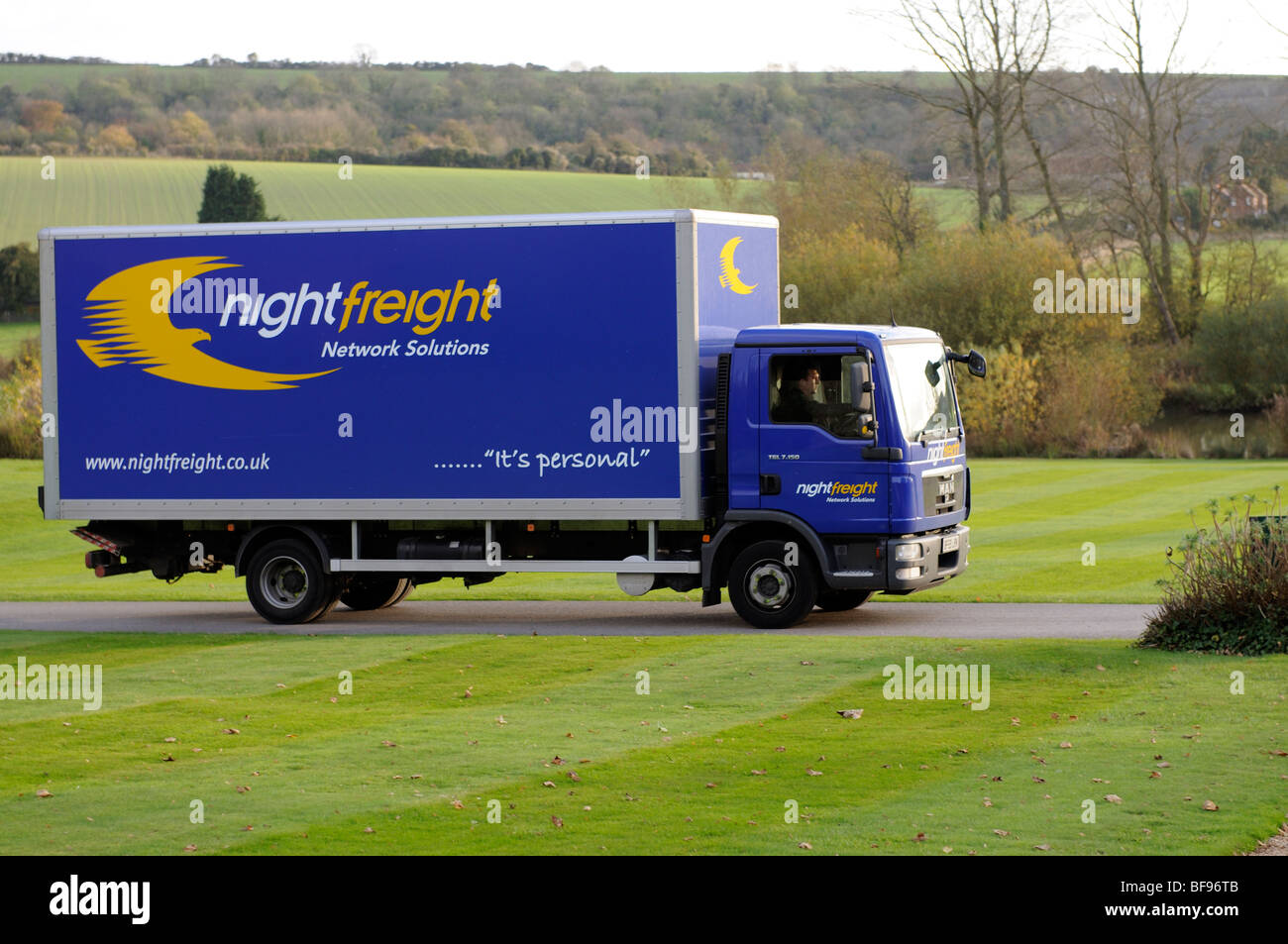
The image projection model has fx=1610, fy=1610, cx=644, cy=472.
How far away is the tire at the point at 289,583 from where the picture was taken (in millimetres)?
17938

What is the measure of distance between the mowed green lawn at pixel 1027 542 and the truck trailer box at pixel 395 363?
13.0ft

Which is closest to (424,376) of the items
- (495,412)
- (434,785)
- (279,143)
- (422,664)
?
(495,412)

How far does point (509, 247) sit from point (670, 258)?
5.85 ft

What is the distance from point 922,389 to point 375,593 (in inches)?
283

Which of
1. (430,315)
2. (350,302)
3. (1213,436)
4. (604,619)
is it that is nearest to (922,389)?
(604,619)

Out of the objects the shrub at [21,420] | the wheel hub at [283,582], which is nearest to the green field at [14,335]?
the shrub at [21,420]

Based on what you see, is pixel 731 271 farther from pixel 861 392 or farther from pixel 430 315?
pixel 430 315

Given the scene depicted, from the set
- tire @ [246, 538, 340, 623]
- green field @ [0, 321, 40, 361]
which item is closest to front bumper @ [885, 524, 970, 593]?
tire @ [246, 538, 340, 623]

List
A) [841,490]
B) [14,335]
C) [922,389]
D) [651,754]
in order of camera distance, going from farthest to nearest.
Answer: [14,335] → [922,389] → [841,490] → [651,754]

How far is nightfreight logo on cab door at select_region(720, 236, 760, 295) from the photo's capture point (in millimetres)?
17062

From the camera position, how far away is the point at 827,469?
16.3m

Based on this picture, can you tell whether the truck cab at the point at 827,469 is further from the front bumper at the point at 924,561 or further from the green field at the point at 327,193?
the green field at the point at 327,193

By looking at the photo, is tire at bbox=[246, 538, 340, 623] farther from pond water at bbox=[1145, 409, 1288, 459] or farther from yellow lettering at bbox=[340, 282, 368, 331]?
pond water at bbox=[1145, 409, 1288, 459]

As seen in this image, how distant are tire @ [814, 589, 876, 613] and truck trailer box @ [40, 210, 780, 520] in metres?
2.50
